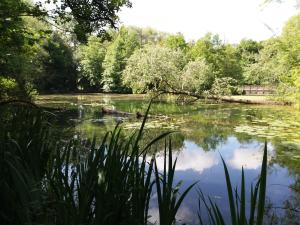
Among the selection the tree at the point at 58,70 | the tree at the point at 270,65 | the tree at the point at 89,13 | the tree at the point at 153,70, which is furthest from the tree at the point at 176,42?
the tree at the point at 89,13

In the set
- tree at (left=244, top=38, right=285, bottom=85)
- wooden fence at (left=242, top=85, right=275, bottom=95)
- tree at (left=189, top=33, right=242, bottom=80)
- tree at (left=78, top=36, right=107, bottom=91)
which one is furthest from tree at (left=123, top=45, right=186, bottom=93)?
tree at (left=78, top=36, right=107, bottom=91)

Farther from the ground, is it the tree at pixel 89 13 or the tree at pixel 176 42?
the tree at pixel 176 42

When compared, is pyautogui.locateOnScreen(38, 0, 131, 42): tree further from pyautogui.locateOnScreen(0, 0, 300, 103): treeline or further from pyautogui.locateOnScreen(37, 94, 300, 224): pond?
pyautogui.locateOnScreen(0, 0, 300, 103): treeline

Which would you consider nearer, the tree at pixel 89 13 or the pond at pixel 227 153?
the pond at pixel 227 153

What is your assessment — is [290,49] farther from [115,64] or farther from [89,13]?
[115,64]

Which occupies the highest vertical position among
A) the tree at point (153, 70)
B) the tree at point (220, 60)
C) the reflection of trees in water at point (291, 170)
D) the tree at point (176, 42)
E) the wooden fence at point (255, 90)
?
the tree at point (176, 42)

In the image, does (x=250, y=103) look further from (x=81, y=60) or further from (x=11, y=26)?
(x=81, y=60)

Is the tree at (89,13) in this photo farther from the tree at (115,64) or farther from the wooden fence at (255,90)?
the tree at (115,64)

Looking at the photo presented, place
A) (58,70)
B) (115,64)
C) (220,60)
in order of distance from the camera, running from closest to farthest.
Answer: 1. (220,60)
2. (58,70)
3. (115,64)

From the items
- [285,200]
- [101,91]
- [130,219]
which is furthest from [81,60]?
[130,219]

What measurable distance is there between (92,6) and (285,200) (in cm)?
526

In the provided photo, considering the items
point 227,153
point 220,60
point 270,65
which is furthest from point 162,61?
point 220,60

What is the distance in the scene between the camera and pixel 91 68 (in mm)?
40406

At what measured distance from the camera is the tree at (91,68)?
40.2 m
